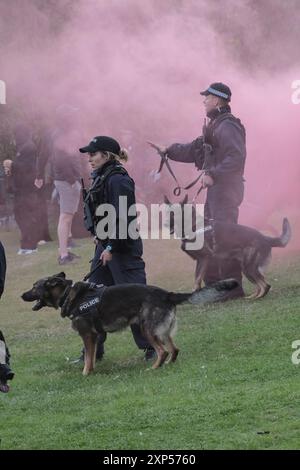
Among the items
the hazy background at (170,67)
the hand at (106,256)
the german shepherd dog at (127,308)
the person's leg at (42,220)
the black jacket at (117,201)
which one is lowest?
the person's leg at (42,220)

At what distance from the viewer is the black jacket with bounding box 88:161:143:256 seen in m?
7.86

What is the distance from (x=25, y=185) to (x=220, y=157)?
7236 millimetres

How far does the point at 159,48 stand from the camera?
13.8 meters

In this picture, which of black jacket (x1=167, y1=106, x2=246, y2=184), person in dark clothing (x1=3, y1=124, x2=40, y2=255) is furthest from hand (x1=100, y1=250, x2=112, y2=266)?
person in dark clothing (x1=3, y1=124, x2=40, y2=255)

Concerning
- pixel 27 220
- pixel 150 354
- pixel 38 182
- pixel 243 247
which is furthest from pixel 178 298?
pixel 27 220

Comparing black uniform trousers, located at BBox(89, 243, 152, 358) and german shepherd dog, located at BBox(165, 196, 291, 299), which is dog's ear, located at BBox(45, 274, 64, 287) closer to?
black uniform trousers, located at BBox(89, 243, 152, 358)

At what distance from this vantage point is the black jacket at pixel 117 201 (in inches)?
309

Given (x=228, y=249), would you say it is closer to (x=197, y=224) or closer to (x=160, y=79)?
(x=197, y=224)

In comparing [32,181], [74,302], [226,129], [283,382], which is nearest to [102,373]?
[74,302]

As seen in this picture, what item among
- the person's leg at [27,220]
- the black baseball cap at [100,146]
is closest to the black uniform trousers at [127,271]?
the black baseball cap at [100,146]

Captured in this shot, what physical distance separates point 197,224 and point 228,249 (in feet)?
1.83

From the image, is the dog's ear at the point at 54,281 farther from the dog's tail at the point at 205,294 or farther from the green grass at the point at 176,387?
the dog's tail at the point at 205,294

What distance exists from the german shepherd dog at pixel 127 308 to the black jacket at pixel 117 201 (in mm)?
439

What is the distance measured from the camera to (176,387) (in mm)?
6762
